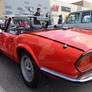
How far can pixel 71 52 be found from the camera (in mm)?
1424

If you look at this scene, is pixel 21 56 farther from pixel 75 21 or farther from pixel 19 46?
pixel 75 21

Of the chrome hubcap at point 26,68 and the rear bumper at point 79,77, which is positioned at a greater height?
the rear bumper at point 79,77

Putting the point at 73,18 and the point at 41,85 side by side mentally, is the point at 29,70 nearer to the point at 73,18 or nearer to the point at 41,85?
the point at 41,85

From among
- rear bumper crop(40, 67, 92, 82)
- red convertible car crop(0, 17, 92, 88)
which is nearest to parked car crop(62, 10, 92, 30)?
red convertible car crop(0, 17, 92, 88)

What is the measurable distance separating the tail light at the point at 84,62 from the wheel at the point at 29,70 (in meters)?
0.70

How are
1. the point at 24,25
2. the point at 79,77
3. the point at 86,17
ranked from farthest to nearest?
1. the point at 86,17
2. the point at 24,25
3. the point at 79,77

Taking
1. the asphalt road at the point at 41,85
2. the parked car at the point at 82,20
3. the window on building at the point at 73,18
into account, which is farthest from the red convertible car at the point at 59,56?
the window on building at the point at 73,18

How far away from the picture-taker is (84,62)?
1465mm

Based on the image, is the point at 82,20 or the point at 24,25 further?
the point at 82,20

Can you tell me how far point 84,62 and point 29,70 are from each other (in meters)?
1.10

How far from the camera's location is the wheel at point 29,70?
1.86m

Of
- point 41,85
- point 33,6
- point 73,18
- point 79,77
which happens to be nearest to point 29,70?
point 41,85

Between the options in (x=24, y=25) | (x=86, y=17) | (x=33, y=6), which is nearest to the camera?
(x=24, y=25)

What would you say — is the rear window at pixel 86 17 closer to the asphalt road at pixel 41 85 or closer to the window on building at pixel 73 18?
the window on building at pixel 73 18
